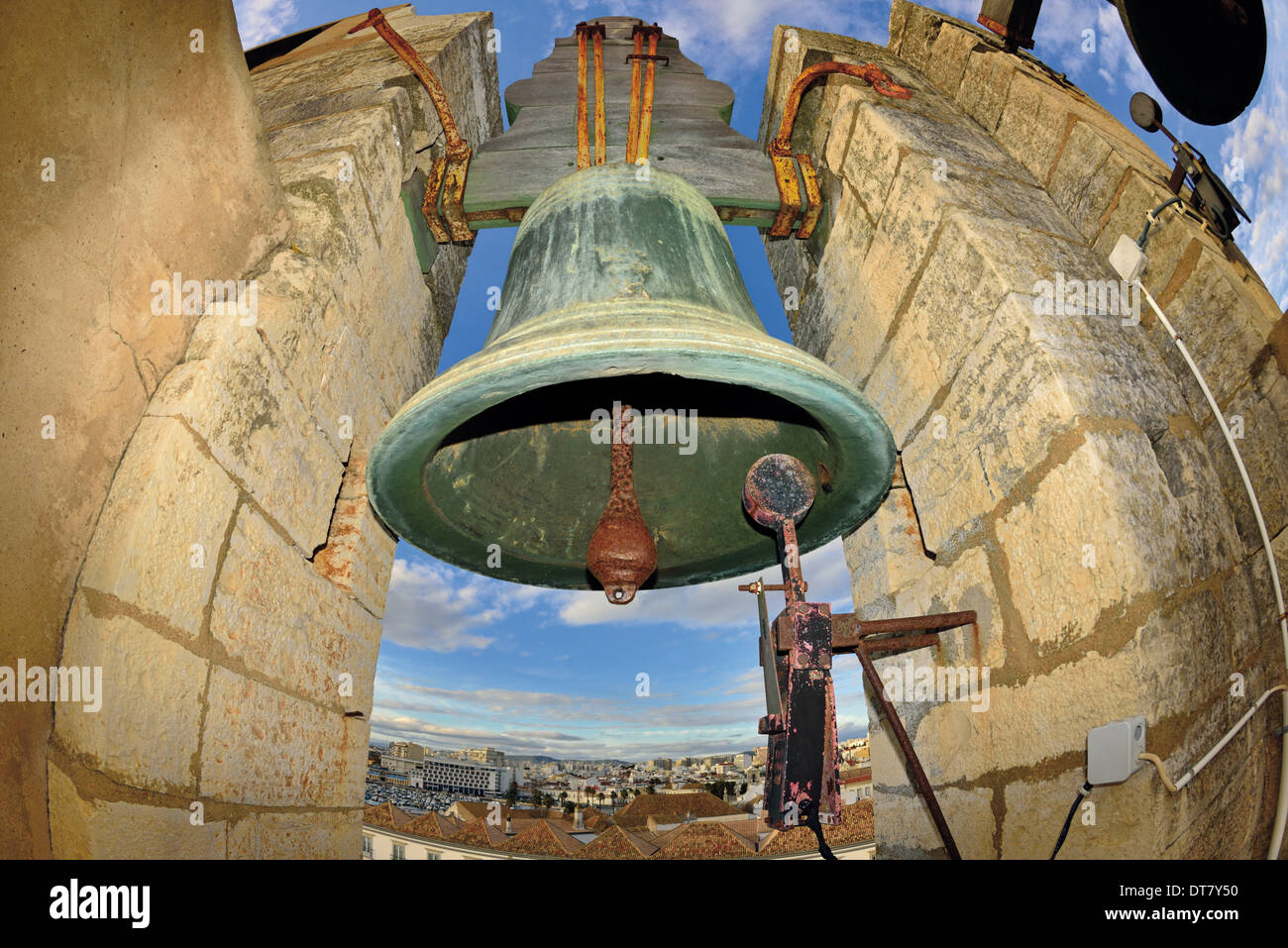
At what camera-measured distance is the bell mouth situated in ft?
5.02

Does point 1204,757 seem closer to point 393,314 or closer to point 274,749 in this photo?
point 274,749

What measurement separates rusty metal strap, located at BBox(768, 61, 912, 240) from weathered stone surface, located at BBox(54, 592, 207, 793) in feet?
7.03

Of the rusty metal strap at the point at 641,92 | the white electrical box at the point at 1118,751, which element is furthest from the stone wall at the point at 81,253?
the white electrical box at the point at 1118,751

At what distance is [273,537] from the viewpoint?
66.0 inches

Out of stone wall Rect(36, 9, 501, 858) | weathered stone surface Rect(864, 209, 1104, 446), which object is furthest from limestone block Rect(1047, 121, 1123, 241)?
stone wall Rect(36, 9, 501, 858)

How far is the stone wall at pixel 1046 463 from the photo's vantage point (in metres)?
1.28

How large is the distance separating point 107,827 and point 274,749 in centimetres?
48

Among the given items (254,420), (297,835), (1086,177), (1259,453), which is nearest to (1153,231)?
(1086,177)

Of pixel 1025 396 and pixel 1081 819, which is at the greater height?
pixel 1025 396

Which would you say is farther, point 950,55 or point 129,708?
point 950,55

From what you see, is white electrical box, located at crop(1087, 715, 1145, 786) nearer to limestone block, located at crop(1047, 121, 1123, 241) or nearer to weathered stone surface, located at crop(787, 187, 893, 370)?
weathered stone surface, located at crop(787, 187, 893, 370)

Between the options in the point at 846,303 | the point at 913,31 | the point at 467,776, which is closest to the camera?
the point at 846,303

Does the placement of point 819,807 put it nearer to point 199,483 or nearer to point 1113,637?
point 1113,637

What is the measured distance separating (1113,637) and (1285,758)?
1.27 ft
